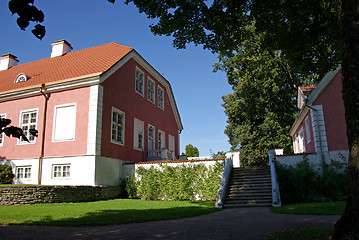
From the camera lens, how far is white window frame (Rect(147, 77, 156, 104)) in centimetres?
2323

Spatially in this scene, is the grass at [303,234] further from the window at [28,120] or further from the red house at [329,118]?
the window at [28,120]

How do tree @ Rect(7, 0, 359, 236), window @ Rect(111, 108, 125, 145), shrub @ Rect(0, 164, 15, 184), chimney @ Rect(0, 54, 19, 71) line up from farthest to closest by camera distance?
chimney @ Rect(0, 54, 19, 71) → window @ Rect(111, 108, 125, 145) → shrub @ Rect(0, 164, 15, 184) → tree @ Rect(7, 0, 359, 236)

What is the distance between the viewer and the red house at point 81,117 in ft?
52.3

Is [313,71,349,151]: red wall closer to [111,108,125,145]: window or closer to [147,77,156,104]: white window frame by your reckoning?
[111,108,125,145]: window

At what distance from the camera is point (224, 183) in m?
Answer: 13.5

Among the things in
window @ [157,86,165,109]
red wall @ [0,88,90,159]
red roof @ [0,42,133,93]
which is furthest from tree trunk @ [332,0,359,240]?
window @ [157,86,165,109]

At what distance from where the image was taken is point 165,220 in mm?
8219

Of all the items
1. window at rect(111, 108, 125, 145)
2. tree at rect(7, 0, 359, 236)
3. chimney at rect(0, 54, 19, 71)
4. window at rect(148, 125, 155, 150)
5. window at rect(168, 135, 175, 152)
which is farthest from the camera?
chimney at rect(0, 54, 19, 71)

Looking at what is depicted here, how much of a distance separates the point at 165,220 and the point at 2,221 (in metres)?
4.45

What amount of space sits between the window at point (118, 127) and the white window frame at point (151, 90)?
4.81m

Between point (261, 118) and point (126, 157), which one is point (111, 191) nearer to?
point (126, 157)

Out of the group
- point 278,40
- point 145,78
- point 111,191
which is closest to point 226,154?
point 111,191

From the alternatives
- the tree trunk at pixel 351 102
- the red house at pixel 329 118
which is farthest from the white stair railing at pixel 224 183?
the tree trunk at pixel 351 102

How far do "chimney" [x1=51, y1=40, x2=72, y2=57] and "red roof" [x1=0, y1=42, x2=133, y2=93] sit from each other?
838 mm
